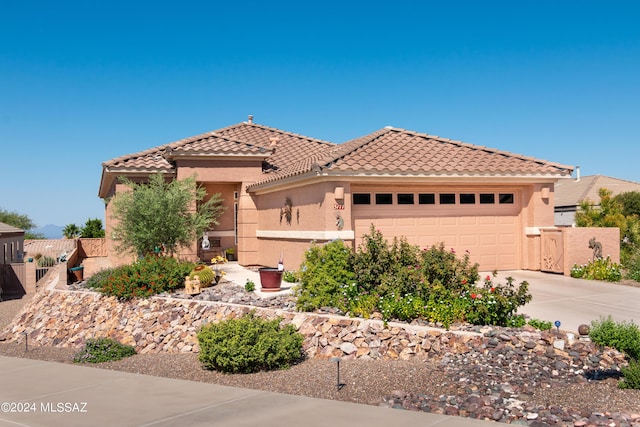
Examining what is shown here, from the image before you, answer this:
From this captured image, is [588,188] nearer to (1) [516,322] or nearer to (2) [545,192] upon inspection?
(2) [545,192]

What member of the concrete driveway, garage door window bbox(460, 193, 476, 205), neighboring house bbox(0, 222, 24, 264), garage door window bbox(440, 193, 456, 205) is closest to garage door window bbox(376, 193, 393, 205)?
garage door window bbox(440, 193, 456, 205)

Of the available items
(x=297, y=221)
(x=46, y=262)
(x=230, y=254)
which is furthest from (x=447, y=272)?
(x=46, y=262)

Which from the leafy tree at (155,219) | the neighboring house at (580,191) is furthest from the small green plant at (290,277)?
the neighboring house at (580,191)

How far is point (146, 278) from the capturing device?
15805 mm

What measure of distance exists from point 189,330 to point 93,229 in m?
26.8

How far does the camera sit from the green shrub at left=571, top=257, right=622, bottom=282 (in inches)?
642

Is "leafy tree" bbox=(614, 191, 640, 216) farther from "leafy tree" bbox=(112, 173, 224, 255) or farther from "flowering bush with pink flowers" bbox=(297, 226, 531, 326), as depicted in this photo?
"flowering bush with pink flowers" bbox=(297, 226, 531, 326)

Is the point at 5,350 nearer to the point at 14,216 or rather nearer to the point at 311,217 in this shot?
the point at 311,217

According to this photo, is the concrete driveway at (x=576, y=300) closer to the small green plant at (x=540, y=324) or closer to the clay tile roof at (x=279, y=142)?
the small green plant at (x=540, y=324)

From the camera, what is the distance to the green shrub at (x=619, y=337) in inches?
345

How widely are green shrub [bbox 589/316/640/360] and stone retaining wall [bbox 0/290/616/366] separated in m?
0.29

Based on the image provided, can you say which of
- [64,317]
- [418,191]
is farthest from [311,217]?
[64,317]

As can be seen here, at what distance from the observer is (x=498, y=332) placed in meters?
9.76

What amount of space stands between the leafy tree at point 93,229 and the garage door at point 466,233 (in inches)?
990
